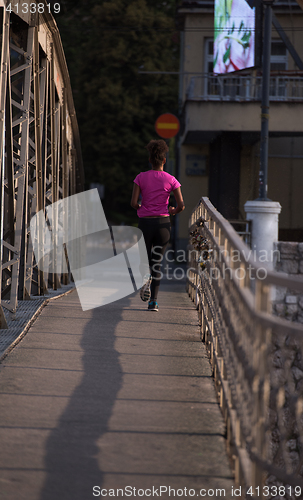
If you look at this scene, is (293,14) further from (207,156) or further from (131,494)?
(131,494)

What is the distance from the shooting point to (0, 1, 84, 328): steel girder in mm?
6023

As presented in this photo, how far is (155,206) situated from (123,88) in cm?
2953

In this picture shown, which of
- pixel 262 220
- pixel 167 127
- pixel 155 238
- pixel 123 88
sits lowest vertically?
pixel 262 220

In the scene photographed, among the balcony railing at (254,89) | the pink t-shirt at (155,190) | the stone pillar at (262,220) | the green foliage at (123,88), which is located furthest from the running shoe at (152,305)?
the green foliage at (123,88)

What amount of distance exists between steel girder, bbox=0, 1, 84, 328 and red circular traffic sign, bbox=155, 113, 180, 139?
7038mm

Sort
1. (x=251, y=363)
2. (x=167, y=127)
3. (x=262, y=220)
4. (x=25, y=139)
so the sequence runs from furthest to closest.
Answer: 1. (x=167, y=127)
2. (x=262, y=220)
3. (x=25, y=139)
4. (x=251, y=363)

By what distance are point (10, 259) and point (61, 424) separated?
3350 millimetres

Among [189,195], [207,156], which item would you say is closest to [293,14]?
[207,156]

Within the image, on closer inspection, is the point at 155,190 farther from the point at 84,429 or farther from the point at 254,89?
the point at 254,89

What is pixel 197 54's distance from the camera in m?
21.3

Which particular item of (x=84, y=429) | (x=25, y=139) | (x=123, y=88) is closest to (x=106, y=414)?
(x=84, y=429)

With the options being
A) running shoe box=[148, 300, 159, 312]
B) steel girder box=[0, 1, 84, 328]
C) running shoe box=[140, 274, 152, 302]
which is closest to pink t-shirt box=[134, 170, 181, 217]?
running shoe box=[140, 274, 152, 302]

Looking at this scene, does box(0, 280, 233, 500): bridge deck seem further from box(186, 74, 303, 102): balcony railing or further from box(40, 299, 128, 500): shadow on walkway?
box(186, 74, 303, 102): balcony railing

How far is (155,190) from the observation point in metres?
6.80
